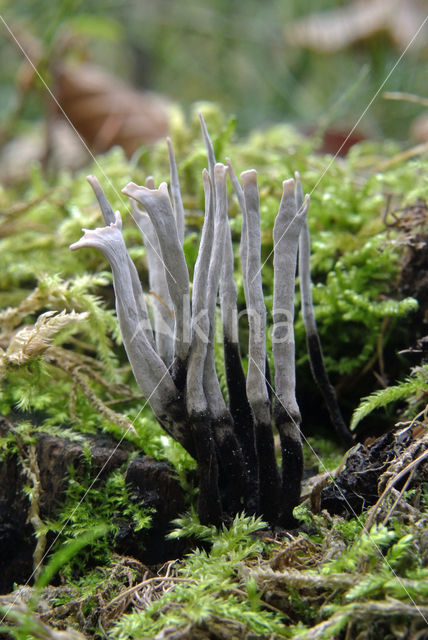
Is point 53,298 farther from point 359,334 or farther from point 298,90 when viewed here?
point 298,90

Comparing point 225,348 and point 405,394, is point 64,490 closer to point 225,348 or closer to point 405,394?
point 225,348

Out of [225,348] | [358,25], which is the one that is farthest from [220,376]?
[358,25]

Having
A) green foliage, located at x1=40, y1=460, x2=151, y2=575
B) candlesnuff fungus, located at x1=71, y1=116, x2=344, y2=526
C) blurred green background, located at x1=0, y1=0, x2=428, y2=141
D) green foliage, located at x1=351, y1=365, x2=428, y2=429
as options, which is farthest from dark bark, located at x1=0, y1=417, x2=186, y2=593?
blurred green background, located at x1=0, y1=0, x2=428, y2=141

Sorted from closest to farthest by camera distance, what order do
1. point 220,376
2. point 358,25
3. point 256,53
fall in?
point 220,376 < point 358,25 < point 256,53

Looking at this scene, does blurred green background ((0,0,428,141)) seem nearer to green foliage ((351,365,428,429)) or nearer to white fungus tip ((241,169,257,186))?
green foliage ((351,365,428,429))

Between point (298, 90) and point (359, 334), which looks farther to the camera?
point (298, 90)

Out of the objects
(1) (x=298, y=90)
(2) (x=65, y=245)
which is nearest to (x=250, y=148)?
(2) (x=65, y=245)

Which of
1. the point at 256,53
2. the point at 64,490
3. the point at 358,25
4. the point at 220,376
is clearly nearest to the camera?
the point at 64,490

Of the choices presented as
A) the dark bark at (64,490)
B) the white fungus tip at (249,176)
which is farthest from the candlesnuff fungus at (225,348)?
the dark bark at (64,490)
